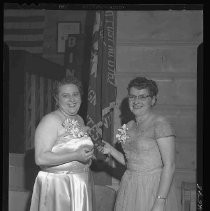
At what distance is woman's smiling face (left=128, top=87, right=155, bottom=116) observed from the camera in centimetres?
101

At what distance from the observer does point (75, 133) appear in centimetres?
104

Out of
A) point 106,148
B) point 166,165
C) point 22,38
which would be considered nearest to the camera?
point 166,165

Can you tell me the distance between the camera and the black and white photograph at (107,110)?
100 cm

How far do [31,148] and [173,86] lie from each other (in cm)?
60

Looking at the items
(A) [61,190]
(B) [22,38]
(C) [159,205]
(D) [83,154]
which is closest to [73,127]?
(D) [83,154]

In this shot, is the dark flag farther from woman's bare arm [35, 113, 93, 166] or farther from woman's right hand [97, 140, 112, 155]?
woman's bare arm [35, 113, 93, 166]

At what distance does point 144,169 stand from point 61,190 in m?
0.25

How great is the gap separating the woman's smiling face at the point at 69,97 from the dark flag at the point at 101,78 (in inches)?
5.8

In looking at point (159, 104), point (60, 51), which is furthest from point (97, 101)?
point (60, 51)

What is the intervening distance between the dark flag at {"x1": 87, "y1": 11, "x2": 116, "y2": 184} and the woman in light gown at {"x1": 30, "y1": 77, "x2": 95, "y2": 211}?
0.13 m

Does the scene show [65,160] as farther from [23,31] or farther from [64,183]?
[23,31]

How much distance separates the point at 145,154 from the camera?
1.01 metres

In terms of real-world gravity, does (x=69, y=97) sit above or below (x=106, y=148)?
above

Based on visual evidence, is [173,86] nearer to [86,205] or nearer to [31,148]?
[86,205]
